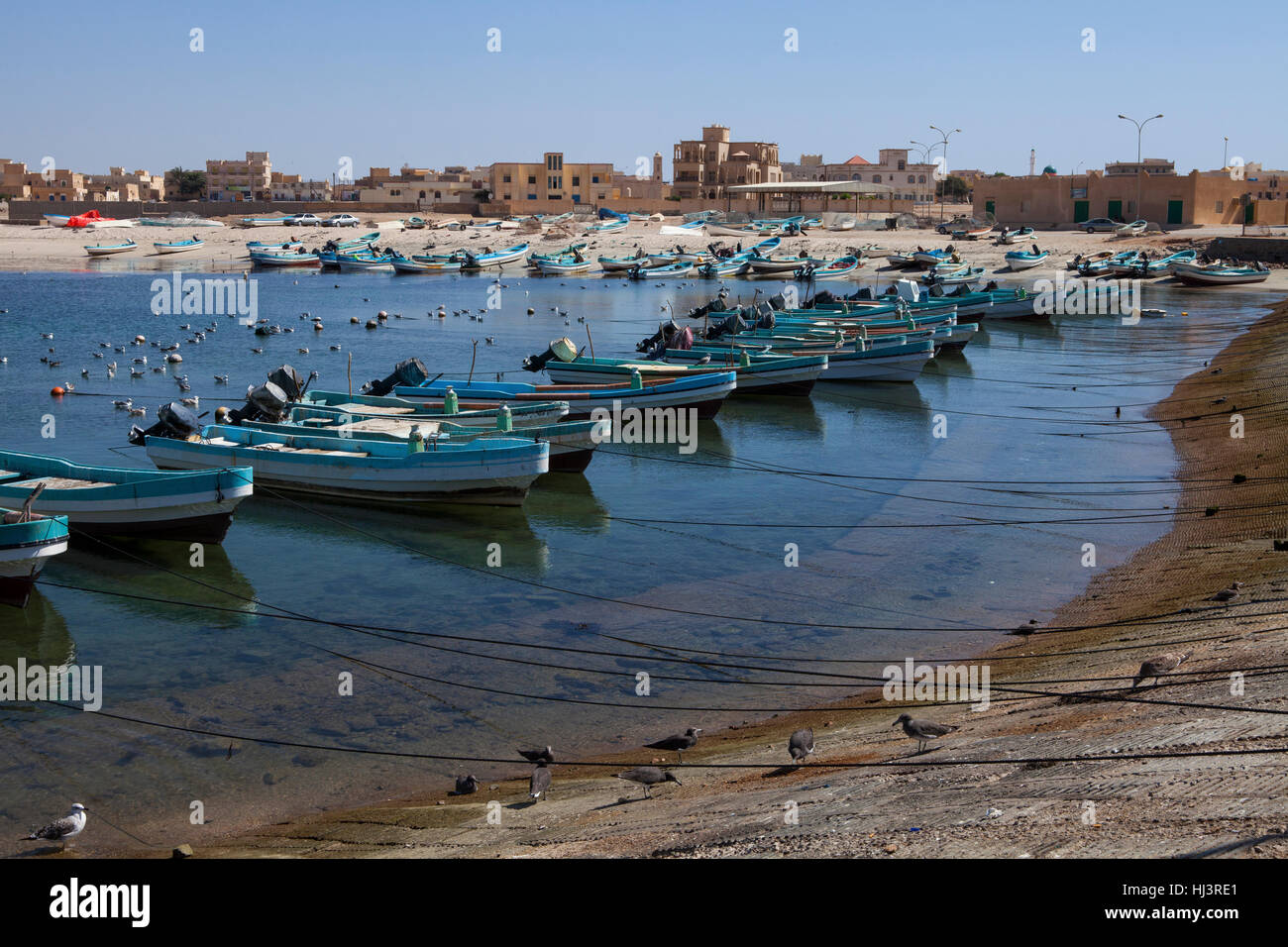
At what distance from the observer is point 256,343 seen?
44.4 meters

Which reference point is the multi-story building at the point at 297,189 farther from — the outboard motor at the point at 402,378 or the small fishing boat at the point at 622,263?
the outboard motor at the point at 402,378

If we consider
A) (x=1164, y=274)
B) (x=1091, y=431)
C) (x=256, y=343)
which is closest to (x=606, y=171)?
(x=1164, y=274)

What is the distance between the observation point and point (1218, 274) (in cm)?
6059

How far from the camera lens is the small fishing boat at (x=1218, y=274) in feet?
198

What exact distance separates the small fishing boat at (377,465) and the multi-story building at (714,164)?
10846 cm

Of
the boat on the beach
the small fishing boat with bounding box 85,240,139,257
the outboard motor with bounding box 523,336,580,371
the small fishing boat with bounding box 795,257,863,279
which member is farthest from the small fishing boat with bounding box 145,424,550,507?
the small fishing boat with bounding box 85,240,139,257

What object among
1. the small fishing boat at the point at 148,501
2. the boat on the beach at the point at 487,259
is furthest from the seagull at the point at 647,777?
the boat on the beach at the point at 487,259

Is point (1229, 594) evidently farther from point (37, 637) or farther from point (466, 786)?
point (37, 637)

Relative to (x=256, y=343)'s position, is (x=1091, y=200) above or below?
above

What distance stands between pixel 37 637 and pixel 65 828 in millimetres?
6426

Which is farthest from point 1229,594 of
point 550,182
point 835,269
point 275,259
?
point 550,182

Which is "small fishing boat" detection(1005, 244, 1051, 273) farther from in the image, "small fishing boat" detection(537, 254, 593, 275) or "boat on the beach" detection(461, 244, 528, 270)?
"boat on the beach" detection(461, 244, 528, 270)

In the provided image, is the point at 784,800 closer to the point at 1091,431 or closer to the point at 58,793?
the point at 58,793
